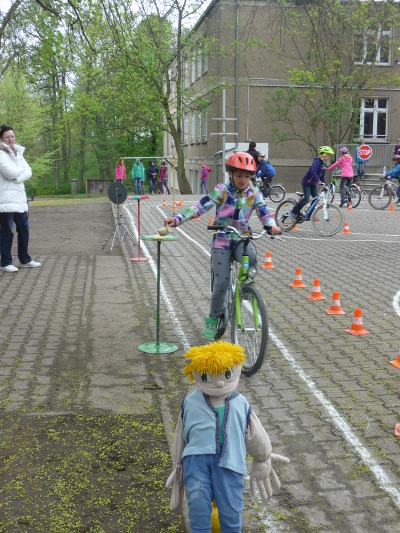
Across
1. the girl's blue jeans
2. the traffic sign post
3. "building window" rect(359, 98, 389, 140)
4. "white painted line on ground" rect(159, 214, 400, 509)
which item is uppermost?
"building window" rect(359, 98, 389, 140)

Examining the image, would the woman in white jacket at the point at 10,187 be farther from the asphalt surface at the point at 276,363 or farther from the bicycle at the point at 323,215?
the bicycle at the point at 323,215

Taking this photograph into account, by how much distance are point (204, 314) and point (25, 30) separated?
616 cm

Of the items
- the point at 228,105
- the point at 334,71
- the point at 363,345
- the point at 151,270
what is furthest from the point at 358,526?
the point at 228,105

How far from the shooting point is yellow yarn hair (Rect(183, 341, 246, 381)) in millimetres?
3027

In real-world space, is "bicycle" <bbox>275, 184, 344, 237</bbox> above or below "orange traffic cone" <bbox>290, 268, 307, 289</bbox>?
above

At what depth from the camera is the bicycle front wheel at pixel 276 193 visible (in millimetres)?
25344

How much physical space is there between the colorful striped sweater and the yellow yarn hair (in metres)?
3.18

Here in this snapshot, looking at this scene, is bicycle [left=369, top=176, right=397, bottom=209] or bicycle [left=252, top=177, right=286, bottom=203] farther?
bicycle [left=252, top=177, right=286, bottom=203]

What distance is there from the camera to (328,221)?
51.1 ft

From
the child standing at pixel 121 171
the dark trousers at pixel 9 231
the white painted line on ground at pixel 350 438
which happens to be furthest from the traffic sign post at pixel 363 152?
the white painted line on ground at pixel 350 438

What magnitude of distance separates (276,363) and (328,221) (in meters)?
9.82

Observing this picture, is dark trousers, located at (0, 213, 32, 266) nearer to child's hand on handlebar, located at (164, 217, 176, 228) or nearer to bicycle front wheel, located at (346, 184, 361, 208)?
child's hand on handlebar, located at (164, 217, 176, 228)

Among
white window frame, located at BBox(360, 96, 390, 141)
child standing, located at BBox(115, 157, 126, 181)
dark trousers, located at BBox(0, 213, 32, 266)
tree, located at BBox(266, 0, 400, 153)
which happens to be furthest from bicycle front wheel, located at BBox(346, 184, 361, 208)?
white window frame, located at BBox(360, 96, 390, 141)

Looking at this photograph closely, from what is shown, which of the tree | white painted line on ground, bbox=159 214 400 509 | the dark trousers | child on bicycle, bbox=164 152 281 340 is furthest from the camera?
the tree
